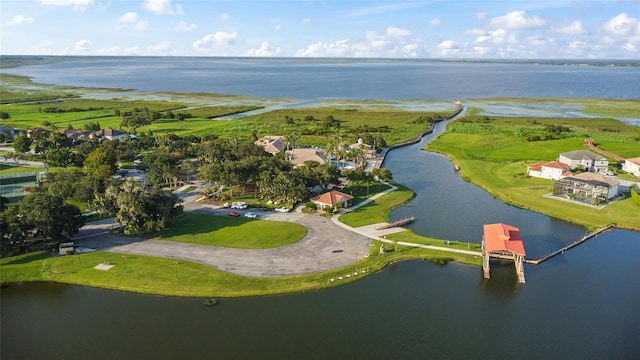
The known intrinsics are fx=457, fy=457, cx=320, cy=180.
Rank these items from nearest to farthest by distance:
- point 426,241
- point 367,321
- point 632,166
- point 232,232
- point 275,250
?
point 367,321 < point 275,250 < point 426,241 < point 232,232 < point 632,166

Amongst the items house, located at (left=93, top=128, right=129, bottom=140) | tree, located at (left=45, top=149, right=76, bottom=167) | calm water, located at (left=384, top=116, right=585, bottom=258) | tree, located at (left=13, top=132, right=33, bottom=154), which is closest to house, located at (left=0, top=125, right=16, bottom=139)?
tree, located at (left=13, top=132, right=33, bottom=154)

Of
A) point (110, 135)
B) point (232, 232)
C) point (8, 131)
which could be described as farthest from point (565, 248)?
point (8, 131)

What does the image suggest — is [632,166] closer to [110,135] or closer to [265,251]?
[265,251]

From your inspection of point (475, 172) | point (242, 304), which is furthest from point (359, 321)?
point (475, 172)

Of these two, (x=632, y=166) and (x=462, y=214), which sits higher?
(x=632, y=166)

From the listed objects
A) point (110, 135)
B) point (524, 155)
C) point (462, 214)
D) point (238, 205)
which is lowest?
point (462, 214)

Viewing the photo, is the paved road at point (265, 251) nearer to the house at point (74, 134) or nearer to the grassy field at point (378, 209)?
the grassy field at point (378, 209)
